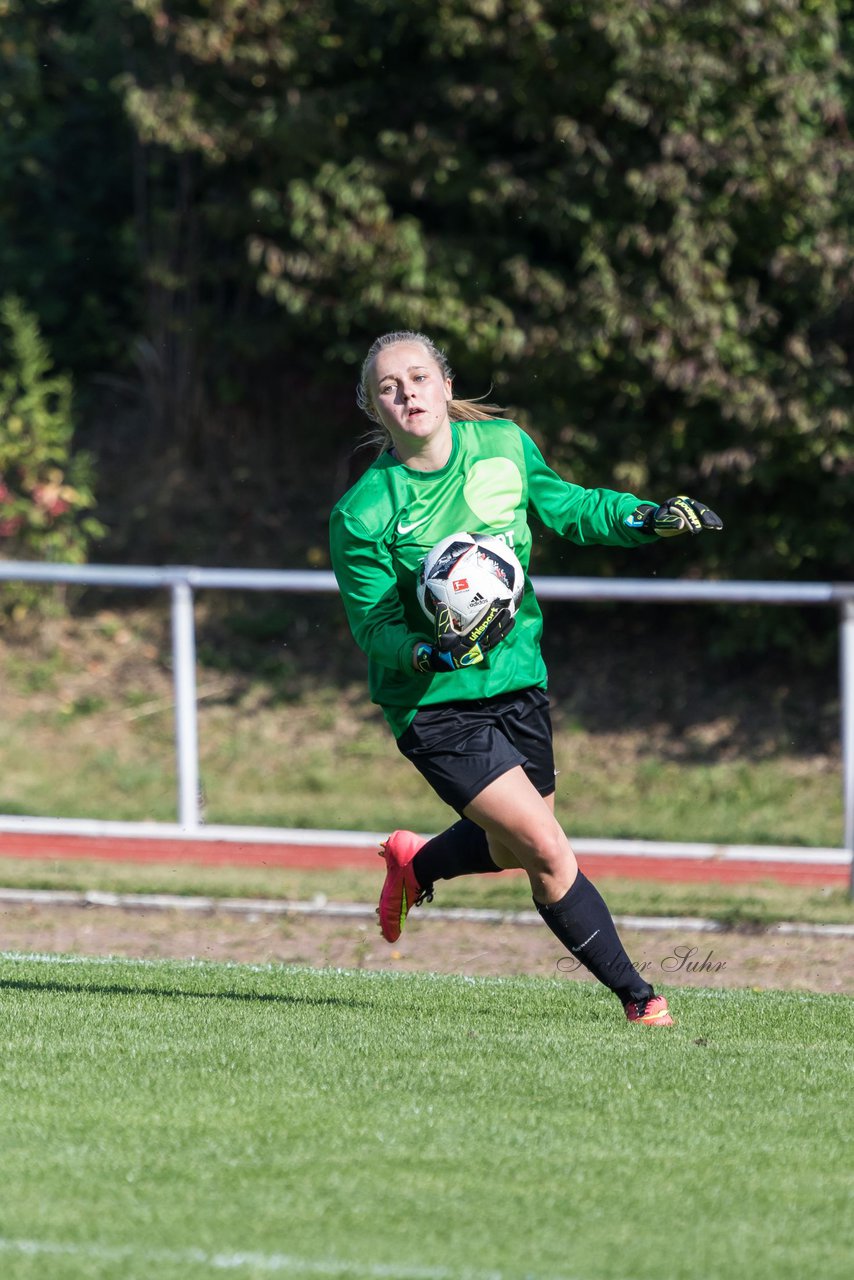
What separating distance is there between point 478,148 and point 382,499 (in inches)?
335

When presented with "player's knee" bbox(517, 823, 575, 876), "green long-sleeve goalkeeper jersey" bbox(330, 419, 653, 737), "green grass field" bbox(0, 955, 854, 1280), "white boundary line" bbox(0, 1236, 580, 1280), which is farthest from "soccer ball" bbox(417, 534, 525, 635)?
"white boundary line" bbox(0, 1236, 580, 1280)

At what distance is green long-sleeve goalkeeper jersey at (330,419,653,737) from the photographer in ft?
15.9

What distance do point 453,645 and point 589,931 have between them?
1.05 meters

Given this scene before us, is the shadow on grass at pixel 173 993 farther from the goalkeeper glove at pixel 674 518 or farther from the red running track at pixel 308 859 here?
the red running track at pixel 308 859

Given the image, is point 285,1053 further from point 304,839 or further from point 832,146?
point 832,146

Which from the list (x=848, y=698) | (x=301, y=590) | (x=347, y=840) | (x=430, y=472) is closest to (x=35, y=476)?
(x=301, y=590)

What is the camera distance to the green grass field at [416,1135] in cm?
324

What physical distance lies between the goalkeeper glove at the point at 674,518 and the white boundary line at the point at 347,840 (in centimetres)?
290

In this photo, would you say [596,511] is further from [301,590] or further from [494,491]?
[301,590]

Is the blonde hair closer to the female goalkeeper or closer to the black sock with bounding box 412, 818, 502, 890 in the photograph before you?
the female goalkeeper

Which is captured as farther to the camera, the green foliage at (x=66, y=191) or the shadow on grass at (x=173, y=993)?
the green foliage at (x=66, y=191)

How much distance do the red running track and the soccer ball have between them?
3.83 metres

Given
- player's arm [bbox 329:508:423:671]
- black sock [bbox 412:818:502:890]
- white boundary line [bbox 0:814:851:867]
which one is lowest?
white boundary line [bbox 0:814:851:867]

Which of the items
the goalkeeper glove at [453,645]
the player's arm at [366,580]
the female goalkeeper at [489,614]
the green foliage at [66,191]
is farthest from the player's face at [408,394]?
the green foliage at [66,191]
